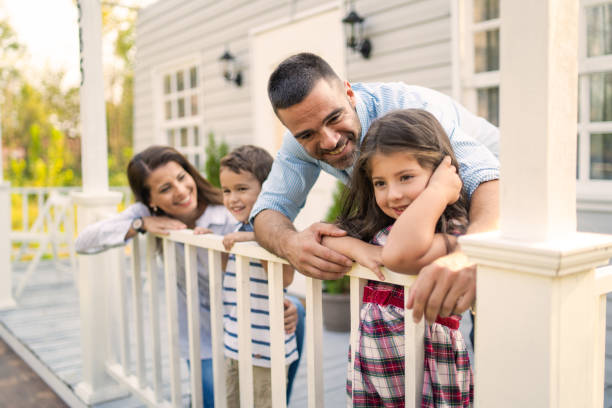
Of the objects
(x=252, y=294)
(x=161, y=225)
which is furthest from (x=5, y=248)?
(x=252, y=294)

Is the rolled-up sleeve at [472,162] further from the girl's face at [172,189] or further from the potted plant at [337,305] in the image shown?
the potted plant at [337,305]

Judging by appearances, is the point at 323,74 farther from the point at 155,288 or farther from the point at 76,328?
the point at 76,328

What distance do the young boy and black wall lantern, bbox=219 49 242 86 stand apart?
3300 millimetres

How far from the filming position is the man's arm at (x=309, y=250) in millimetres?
1294

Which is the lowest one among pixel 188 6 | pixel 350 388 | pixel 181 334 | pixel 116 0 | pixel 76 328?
pixel 76 328

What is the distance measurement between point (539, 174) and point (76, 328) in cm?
396

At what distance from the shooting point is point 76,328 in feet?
13.4

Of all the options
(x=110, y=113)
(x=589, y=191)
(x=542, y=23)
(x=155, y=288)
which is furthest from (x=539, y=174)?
(x=110, y=113)

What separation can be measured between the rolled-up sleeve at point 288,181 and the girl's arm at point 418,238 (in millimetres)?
720

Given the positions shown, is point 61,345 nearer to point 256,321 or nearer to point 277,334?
point 256,321

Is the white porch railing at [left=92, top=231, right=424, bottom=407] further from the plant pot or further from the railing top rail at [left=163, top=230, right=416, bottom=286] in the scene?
the plant pot

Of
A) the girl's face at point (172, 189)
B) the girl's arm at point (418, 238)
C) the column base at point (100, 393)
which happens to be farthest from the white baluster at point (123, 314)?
the girl's arm at point (418, 238)

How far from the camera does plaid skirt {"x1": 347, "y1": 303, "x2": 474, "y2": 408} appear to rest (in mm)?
1185

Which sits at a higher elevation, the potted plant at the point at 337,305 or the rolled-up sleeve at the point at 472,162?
the rolled-up sleeve at the point at 472,162
